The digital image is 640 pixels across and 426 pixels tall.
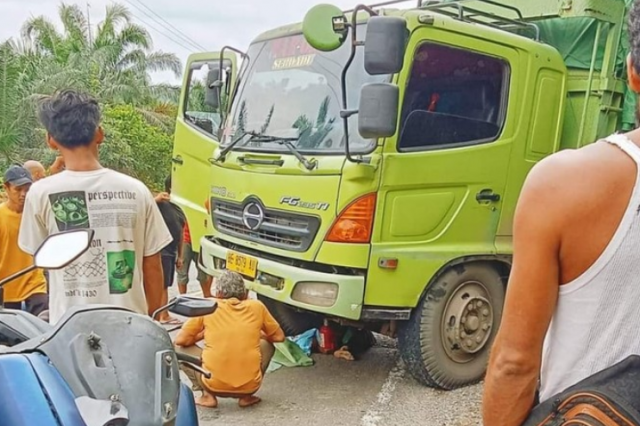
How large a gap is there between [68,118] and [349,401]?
2804 mm

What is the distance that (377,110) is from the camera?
394 centimetres

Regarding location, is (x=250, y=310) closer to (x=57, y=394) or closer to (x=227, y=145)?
(x=227, y=145)

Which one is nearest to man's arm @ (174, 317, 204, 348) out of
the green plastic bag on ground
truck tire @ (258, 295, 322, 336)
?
the green plastic bag on ground

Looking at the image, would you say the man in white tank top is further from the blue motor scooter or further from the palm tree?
the palm tree

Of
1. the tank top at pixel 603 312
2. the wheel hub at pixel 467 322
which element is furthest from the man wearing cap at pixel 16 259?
the tank top at pixel 603 312

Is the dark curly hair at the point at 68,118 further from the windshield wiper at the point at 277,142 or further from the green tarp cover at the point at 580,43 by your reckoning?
the green tarp cover at the point at 580,43

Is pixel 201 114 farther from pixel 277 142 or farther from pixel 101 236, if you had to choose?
pixel 101 236

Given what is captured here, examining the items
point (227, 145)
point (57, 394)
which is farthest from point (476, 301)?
point (57, 394)

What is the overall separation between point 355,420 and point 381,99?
1.99 meters

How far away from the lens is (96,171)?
2641mm

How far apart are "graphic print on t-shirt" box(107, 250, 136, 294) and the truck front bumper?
1.76m

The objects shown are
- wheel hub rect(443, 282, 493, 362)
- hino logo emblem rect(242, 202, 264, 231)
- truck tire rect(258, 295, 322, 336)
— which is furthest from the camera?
truck tire rect(258, 295, 322, 336)

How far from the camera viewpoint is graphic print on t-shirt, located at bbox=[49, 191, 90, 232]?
8.48 feet

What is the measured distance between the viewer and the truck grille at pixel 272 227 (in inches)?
174
